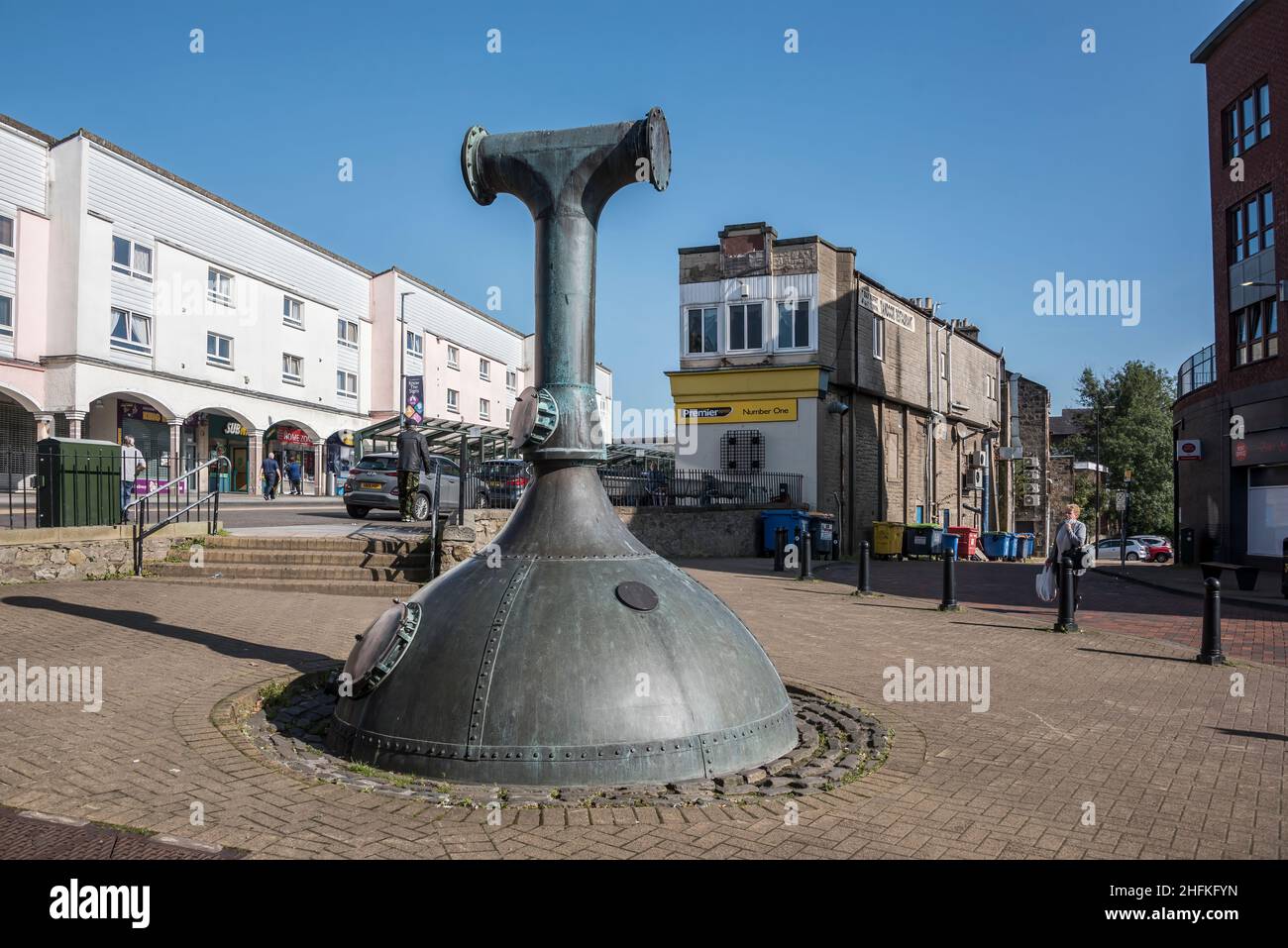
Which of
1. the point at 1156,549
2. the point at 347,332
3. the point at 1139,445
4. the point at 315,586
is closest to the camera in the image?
the point at 315,586

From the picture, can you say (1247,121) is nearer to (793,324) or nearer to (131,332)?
(793,324)

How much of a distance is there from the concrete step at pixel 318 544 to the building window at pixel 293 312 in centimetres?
3075

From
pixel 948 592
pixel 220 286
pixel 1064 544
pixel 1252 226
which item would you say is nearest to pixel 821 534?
pixel 948 592

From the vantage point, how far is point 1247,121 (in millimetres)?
24906

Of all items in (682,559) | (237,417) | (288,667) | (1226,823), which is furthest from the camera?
(237,417)

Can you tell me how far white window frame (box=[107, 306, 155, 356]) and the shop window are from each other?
22565 mm

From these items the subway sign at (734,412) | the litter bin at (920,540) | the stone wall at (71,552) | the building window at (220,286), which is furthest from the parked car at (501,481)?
the building window at (220,286)

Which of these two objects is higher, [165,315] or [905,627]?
[165,315]

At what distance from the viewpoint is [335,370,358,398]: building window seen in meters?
45.9

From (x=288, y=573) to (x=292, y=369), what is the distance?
32.7 metres

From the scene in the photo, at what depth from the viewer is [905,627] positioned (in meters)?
11.4
